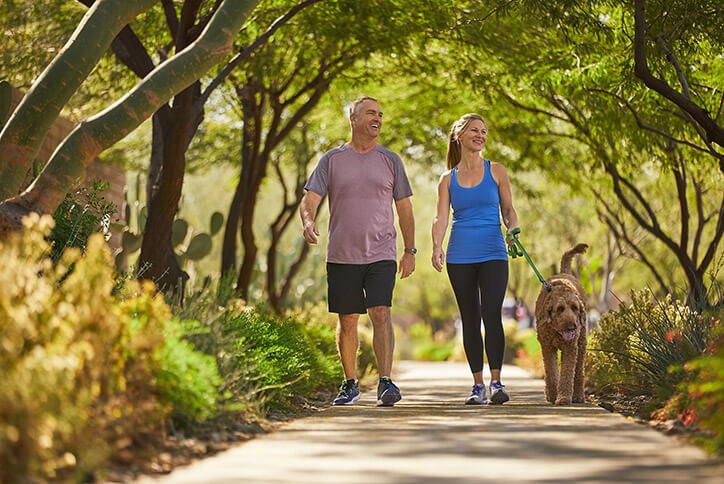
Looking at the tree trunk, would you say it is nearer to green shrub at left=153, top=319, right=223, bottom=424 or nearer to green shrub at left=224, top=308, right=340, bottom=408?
green shrub at left=224, top=308, right=340, bottom=408

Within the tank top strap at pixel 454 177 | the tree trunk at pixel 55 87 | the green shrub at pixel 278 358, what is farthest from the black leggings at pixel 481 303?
the tree trunk at pixel 55 87

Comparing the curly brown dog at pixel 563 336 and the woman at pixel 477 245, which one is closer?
the curly brown dog at pixel 563 336

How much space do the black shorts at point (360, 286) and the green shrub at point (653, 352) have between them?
70.4 inches

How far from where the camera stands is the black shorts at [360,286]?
925 cm

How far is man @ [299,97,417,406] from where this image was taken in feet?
30.5

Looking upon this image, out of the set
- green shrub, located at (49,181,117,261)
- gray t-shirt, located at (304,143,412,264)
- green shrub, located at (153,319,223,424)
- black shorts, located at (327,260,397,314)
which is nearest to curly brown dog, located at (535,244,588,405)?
black shorts, located at (327,260,397,314)

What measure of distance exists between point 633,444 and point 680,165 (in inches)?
501

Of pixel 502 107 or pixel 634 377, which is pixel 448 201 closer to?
pixel 634 377

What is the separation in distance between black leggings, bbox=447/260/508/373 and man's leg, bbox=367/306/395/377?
61 cm

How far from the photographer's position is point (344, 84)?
17.6 metres

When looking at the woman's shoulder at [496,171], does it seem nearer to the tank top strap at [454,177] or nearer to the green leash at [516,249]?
the tank top strap at [454,177]

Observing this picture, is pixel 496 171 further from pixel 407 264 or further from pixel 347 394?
pixel 347 394

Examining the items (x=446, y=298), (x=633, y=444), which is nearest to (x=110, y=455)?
(x=633, y=444)

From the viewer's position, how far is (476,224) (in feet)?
30.7
